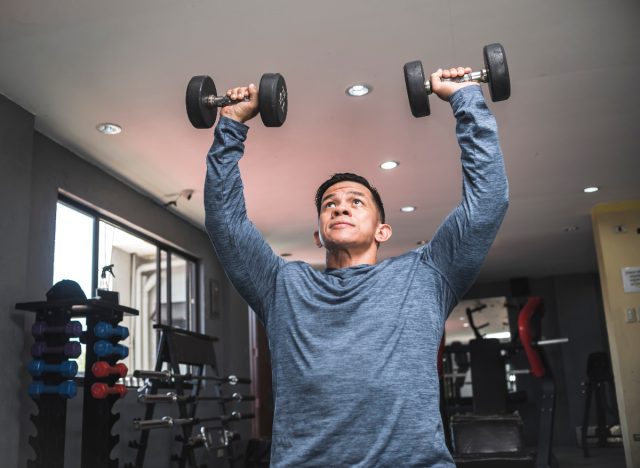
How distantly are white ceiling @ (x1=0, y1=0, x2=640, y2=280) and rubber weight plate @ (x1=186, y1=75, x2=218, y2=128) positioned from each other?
1.31m

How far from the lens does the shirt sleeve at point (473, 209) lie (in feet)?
4.16

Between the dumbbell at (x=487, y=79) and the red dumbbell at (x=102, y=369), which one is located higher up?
the dumbbell at (x=487, y=79)

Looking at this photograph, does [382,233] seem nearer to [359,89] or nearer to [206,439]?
[359,89]

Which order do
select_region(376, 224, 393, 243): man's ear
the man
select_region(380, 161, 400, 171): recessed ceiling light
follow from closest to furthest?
the man → select_region(376, 224, 393, 243): man's ear → select_region(380, 161, 400, 171): recessed ceiling light

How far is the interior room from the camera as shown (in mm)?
1250

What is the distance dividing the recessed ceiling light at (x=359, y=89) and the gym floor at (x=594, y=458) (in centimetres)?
396

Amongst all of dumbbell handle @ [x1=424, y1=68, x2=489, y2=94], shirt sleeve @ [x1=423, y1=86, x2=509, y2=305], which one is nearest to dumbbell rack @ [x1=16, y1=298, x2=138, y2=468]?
dumbbell handle @ [x1=424, y1=68, x2=489, y2=94]

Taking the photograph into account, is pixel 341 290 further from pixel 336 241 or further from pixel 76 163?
pixel 76 163

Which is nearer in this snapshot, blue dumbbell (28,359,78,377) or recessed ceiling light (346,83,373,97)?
blue dumbbell (28,359,78,377)

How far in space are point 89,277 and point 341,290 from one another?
355cm

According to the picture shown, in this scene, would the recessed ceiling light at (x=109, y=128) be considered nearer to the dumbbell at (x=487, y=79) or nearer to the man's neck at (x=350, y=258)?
the dumbbell at (x=487, y=79)

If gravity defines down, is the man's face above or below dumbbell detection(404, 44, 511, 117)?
below

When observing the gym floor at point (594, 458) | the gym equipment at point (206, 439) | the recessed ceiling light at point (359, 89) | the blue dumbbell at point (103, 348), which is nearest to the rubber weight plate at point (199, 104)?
the recessed ceiling light at point (359, 89)

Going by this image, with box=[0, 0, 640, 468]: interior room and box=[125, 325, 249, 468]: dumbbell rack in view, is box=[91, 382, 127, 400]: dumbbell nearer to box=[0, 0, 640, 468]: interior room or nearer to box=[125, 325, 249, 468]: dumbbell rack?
box=[0, 0, 640, 468]: interior room
